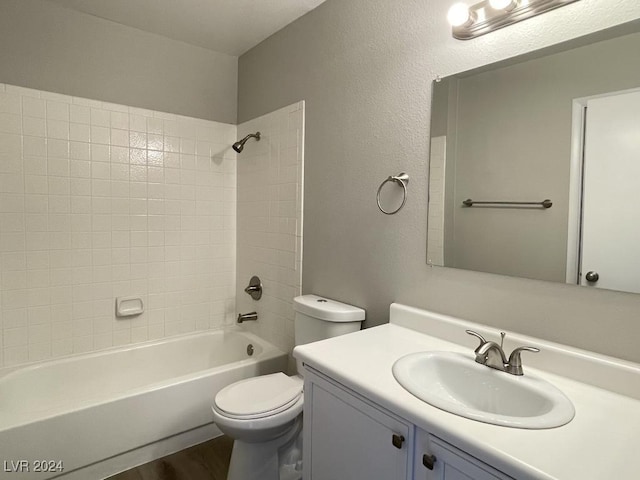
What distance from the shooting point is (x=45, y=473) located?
5.46 feet

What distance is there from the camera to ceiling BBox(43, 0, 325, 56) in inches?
81.1

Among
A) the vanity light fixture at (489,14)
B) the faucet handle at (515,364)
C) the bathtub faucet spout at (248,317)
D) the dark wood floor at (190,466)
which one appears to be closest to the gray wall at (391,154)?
the vanity light fixture at (489,14)

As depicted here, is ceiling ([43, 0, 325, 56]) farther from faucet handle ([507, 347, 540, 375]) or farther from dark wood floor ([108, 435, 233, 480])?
dark wood floor ([108, 435, 233, 480])

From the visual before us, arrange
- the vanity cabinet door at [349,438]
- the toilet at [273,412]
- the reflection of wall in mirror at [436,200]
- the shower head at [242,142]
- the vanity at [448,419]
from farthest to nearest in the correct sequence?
the shower head at [242,142]
the toilet at [273,412]
the reflection of wall in mirror at [436,200]
the vanity cabinet door at [349,438]
the vanity at [448,419]

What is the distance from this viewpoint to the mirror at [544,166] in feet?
3.37

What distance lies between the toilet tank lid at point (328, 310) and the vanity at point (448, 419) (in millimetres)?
241

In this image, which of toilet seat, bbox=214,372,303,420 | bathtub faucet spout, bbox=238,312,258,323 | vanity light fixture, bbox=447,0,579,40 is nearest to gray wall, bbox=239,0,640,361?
vanity light fixture, bbox=447,0,579,40

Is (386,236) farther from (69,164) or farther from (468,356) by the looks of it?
(69,164)

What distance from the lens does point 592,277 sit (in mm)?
1087

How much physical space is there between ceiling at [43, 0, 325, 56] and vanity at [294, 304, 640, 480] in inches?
73.3

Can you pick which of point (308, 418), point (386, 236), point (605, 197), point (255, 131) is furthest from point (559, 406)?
point (255, 131)

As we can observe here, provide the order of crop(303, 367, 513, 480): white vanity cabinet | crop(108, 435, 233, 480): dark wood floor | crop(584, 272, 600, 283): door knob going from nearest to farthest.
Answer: crop(303, 367, 513, 480): white vanity cabinet, crop(584, 272, 600, 283): door knob, crop(108, 435, 233, 480): dark wood floor

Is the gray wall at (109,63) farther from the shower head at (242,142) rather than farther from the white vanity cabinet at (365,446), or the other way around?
the white vanity cabinet at (365,446)

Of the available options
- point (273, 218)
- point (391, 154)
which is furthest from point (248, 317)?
point (391, 154)
